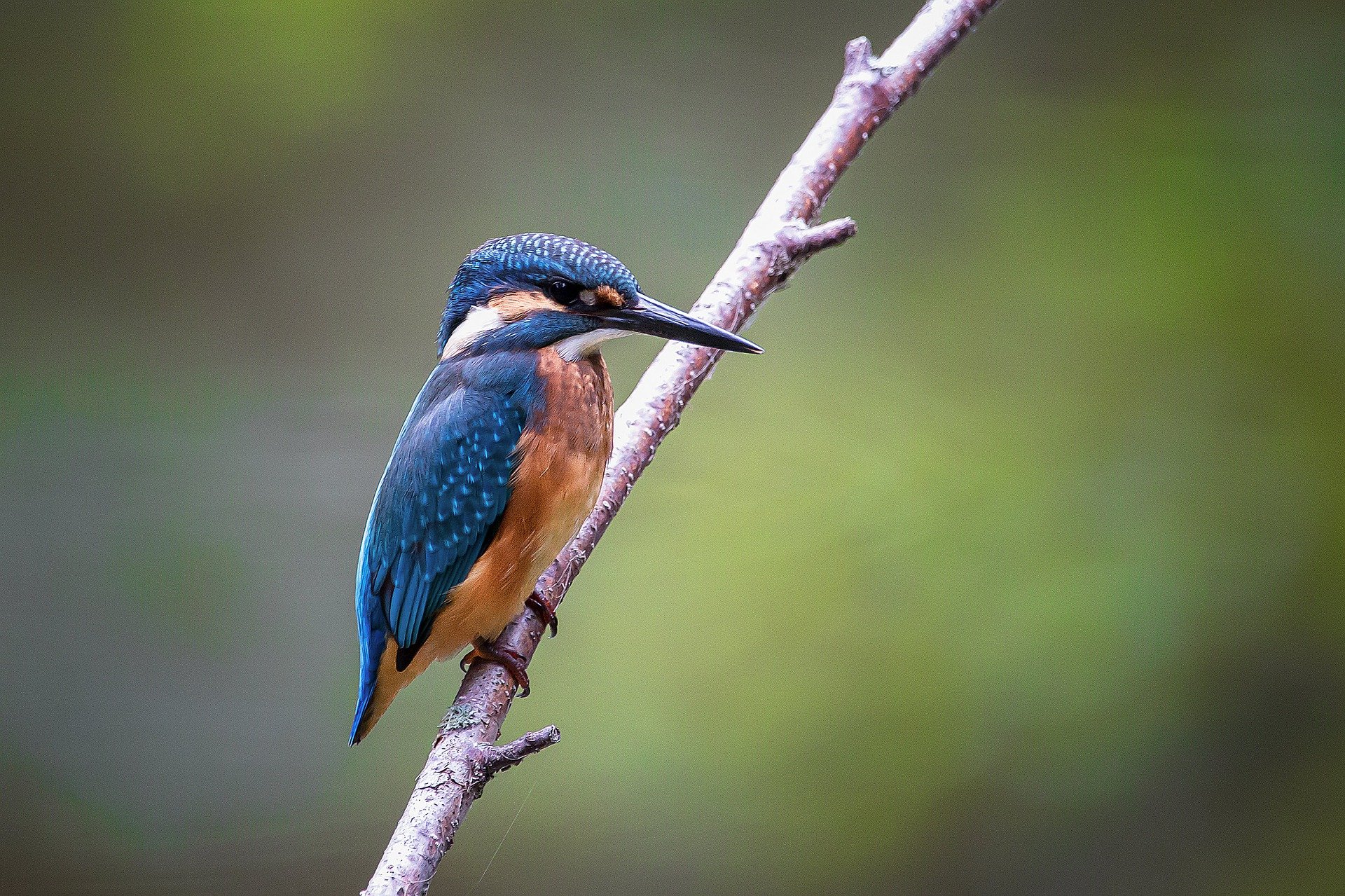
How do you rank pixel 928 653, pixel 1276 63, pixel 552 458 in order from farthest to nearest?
pixel 1276 63 < pixel 928 653 < pixel 552 458

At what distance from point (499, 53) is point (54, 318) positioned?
1.32 meters

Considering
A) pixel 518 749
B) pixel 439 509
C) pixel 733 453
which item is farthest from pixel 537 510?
pixel 733 453

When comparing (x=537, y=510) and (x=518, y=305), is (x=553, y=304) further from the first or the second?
(x=537, y=510)

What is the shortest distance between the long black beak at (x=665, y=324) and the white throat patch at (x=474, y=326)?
0.47 ft

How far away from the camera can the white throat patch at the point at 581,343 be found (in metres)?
1.30

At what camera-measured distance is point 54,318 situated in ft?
8.80

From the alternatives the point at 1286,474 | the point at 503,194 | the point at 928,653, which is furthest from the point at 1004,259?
the point at 503,194

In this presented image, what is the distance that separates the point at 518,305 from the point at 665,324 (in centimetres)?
18

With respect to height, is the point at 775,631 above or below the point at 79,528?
above

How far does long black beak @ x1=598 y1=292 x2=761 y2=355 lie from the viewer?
1236 millimetres

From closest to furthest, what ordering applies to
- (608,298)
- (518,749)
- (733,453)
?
1. (518,749)
2. (608,298)
3. (733,453)

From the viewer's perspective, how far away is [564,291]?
1.27 meters

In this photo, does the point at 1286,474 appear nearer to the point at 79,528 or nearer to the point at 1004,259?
the point at 1004,259

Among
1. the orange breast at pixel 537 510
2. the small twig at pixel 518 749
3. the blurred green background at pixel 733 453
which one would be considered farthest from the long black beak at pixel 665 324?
the blurred green background at pixel 733 453
